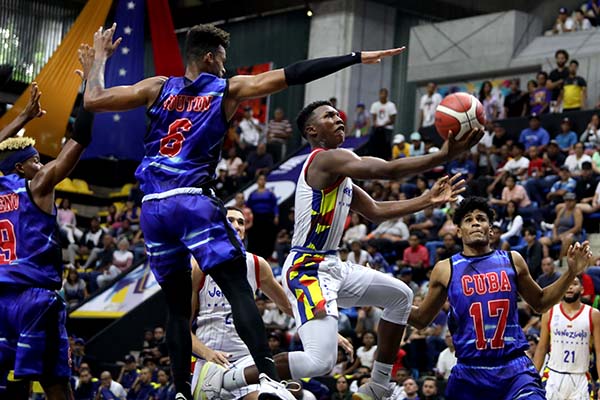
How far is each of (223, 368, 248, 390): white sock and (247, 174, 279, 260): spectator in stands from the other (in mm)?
13372

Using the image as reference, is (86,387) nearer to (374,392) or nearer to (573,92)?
(374,392)

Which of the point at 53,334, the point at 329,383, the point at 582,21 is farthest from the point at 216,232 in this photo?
the point at 582,21

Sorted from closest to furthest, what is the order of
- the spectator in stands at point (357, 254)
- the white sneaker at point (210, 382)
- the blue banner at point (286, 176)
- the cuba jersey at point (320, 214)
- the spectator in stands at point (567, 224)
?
the cuba jersey at point (320, 214), the white sneaker at point (210, 382), the spectator in stands at point (567, 224), the spectator in stands at point (357, 254), the blue banner at point (286, 176)

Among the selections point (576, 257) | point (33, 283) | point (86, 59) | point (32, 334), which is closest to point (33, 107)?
point (86, 59)

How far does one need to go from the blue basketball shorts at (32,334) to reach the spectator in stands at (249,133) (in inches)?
755

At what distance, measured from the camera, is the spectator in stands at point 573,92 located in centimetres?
2108

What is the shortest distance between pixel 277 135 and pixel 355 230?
790 centimetres

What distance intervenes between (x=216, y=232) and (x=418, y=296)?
10067 mm

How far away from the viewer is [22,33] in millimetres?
30875

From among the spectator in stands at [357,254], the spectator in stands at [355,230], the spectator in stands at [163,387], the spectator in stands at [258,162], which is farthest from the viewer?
the spectator in stands at [258,162]

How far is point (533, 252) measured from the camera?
1642 cm

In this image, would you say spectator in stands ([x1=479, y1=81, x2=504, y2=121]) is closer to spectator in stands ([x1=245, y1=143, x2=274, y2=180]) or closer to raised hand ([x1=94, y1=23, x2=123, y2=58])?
spectator in stands ([x1=245, y1=143, x2=274, y2=180])

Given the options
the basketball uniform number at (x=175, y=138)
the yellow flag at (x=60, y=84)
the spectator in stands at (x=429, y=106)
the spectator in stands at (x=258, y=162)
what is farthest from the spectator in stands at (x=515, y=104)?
the basketball uniform number at (x=175, y=138)

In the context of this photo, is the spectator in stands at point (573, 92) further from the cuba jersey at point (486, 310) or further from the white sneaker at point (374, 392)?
the white sneaker at point (374, 392)
